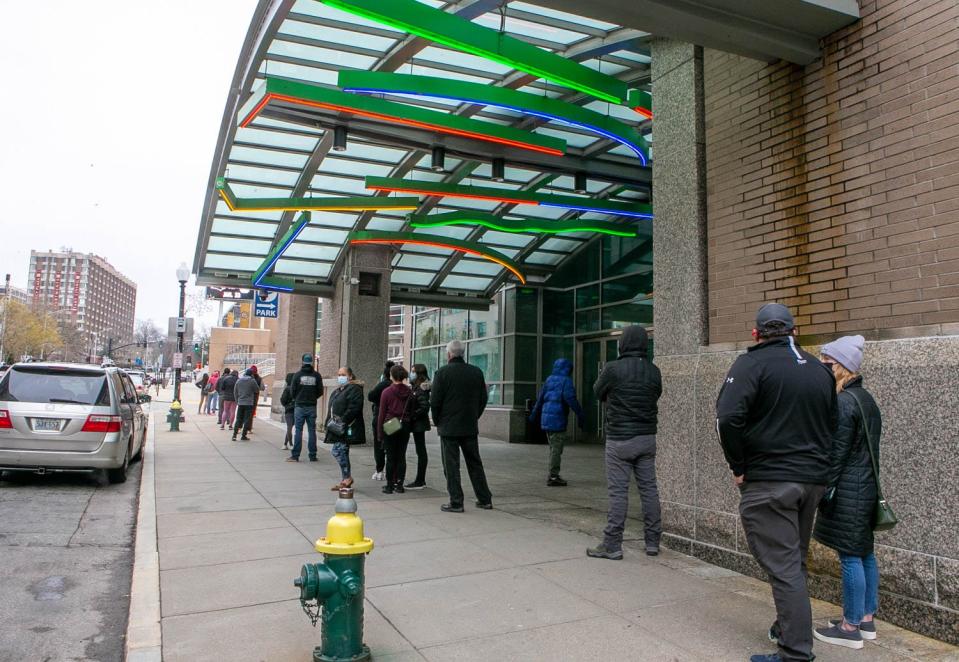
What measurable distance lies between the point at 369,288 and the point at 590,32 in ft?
29.2

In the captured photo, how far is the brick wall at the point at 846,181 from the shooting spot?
4410 millimetres

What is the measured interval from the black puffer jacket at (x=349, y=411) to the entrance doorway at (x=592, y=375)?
8.47 metres

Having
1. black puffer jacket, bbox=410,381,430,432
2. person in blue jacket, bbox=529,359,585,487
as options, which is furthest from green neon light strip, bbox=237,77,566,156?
black puffer jacket, bbox=410,381,430,432

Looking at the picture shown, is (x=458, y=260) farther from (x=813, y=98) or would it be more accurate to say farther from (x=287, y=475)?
(x=813, y=98)

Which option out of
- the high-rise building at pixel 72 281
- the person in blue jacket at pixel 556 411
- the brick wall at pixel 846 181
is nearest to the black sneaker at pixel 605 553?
the brick wall at pixel 846 181

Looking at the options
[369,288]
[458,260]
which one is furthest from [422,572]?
[458,260]

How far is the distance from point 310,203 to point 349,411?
475 cm

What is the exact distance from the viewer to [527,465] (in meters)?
12.8

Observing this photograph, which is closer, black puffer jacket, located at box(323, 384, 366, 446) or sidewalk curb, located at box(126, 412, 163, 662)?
sidewalk curb, located at box(126, 412, 163, 662)

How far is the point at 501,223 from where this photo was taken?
560 inches

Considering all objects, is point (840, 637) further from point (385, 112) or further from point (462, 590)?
point (385, 112)

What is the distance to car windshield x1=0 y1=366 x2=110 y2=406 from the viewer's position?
9172 millimetres

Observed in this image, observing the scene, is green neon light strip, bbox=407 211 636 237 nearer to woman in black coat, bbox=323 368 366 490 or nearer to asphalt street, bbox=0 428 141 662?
woman in black coat, bbox=323 368 366 490

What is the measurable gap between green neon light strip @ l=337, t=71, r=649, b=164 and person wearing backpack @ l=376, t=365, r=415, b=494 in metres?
3.36
